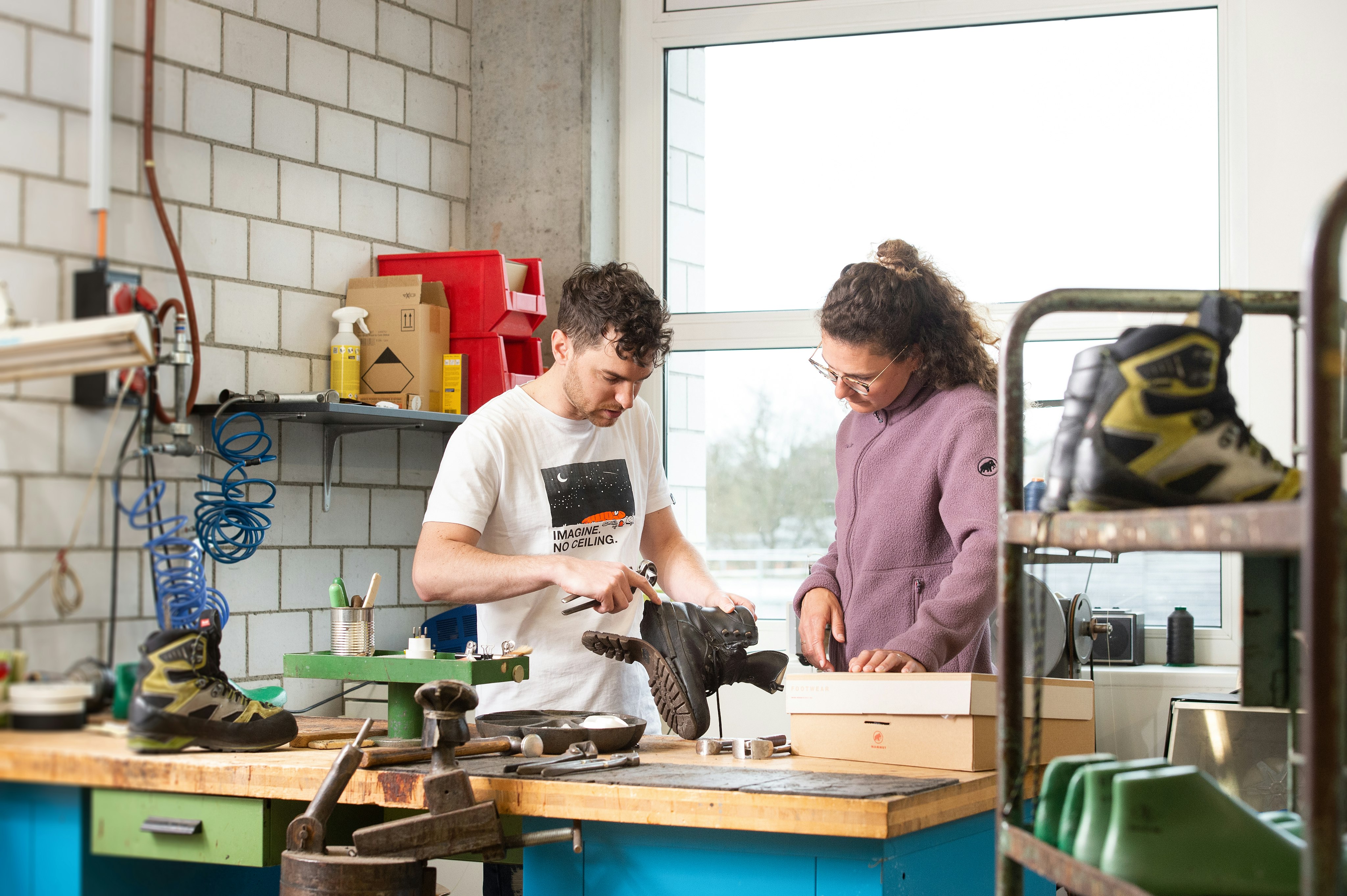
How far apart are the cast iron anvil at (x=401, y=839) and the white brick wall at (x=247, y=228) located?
357 mm

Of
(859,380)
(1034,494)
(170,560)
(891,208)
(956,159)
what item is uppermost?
(956,159)

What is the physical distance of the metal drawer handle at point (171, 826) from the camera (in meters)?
1.77

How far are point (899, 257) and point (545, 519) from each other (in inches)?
35.2

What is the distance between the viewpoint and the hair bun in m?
2.50

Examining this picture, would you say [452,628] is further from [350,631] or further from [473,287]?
[350,631]

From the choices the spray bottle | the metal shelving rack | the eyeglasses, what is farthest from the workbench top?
the spray bottle

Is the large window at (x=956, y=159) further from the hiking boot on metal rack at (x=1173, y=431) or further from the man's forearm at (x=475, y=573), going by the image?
the hiking boot on metal rack at (x=1173, y=431)

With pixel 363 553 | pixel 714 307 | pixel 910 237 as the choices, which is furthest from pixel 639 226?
pixel 363 553

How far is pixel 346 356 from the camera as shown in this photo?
3.05 metres

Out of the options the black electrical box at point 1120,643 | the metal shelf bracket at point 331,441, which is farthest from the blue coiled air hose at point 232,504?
the black electrical box at point 1120,643

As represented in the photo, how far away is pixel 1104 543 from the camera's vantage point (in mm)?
1096

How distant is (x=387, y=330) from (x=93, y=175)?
1.74m

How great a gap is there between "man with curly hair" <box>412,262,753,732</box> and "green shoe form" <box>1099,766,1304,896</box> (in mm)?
1271

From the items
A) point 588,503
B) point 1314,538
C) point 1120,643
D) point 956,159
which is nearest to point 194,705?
point 588,503
